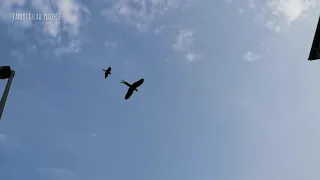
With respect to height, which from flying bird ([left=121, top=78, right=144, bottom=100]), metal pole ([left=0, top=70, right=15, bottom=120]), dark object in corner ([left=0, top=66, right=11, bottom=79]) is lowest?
metal pole ([left=0, top=70, right=15, bottom=120])

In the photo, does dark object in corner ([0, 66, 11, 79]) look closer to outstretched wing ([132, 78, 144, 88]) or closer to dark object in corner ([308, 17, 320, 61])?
outstretched wing ([132, 78, 144, 88])

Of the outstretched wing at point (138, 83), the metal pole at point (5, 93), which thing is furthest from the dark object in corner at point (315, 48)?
the metal pole at point (5, 93)

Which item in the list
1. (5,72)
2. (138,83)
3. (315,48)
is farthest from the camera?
(138,83)

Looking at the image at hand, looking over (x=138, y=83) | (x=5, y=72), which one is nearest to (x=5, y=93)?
(x=5, y=72)

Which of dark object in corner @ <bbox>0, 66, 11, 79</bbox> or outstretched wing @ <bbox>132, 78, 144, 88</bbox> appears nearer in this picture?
dark object in corner @ <bbox>0, 66, 11, 79</bbox>

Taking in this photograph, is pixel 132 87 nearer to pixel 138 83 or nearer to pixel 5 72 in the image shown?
pixel 138 83

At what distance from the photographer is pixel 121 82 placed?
2836 cm

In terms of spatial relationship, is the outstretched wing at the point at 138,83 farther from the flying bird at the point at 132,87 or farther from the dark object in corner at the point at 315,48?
the dark object in corner at the point at 315,48

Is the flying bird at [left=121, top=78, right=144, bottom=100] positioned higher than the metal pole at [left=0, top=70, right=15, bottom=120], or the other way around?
the flying bird at [left=121, top=78, right=144, bottom=100]

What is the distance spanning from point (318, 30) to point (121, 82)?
15.6m

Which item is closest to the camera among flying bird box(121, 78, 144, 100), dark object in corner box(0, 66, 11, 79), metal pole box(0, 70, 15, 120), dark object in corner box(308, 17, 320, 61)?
metal pole box(0, 70, 15, 120)

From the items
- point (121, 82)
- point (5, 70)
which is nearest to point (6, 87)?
point (5, 70)

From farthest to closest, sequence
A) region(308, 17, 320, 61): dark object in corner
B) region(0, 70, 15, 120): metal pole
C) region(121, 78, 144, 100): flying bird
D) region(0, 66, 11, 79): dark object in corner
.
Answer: region(121, 78, 144, 100): flying bird → region(308, 17, 320, 61): dark object in corner → region(0, 66, 11, 79): dark object in corner → region(0, 70, 15, 120): metal pole

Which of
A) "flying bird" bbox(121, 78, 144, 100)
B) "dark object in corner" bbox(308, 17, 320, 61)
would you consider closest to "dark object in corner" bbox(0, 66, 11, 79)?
"flying bird" bbox(121, 78, 144, 100)
